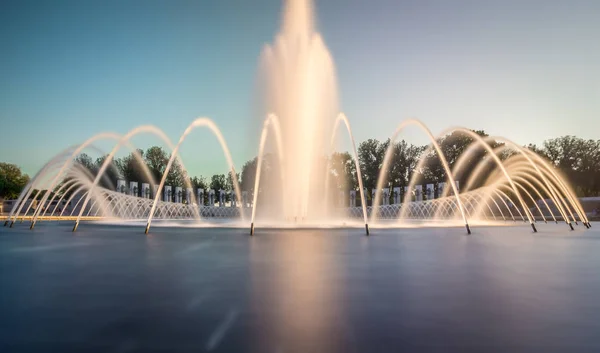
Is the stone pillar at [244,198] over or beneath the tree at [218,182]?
beneath

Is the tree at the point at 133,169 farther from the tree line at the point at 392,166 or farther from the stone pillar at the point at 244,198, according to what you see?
the stone pillar at the point at 244,198

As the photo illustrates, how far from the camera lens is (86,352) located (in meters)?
5.24

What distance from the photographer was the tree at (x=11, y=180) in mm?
132875

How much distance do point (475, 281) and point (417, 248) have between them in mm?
7998

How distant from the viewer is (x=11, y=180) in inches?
5453

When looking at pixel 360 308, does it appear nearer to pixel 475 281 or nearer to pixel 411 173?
pixel 475 281

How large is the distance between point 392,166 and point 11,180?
115m

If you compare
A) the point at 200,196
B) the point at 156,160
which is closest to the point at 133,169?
the point at 156,160

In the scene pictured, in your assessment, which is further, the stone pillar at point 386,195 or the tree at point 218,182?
the tree at point 218,182

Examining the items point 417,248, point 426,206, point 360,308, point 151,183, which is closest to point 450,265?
point 417,248

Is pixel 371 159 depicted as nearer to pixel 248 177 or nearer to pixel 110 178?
pixel 248 177

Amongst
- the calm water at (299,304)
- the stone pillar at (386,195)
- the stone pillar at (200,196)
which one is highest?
the stone pillar at (200,196)

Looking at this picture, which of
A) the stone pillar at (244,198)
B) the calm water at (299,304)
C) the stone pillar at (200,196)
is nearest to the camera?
the calm water at (299,304)

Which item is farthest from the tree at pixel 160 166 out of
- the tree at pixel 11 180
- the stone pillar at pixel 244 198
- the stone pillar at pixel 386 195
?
the stone pillar at pixel 386 195
